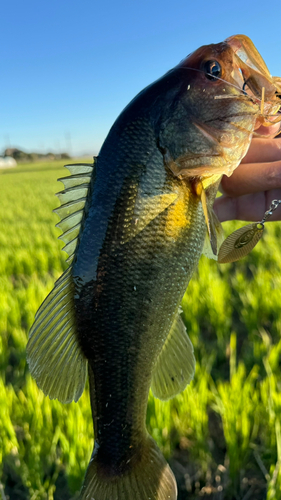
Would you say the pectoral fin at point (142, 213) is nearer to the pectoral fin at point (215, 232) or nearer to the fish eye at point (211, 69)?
the pectoral fin at point (215, 232)

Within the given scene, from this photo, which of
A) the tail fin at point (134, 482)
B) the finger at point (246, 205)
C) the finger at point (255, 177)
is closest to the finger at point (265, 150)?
the finger at point (255, 177)

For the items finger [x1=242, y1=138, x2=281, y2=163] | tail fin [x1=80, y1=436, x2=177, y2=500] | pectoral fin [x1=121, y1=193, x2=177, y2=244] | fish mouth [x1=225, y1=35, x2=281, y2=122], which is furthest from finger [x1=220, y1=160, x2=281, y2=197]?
tail fin [x1=80, y1=436, x2=177, y2=500]

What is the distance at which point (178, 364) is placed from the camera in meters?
1.46

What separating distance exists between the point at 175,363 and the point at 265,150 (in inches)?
53.3

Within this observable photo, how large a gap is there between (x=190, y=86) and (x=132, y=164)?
0.36 m

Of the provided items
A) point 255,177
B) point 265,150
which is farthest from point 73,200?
point 265,150

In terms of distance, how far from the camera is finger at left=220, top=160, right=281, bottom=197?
1881 mm

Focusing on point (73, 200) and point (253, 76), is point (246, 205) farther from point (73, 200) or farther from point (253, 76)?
point (73, 200)

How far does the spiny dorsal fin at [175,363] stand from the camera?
57.3 inches

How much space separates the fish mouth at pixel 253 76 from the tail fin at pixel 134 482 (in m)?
1.42

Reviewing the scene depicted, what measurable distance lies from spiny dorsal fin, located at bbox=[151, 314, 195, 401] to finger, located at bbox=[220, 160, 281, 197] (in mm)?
909

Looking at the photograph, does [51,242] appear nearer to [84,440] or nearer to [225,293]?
[225,293]

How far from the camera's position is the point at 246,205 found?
2391 mm

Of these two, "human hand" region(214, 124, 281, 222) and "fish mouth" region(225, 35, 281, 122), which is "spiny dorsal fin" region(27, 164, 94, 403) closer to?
"fish mouth" region(225, 35, 281, 122)
